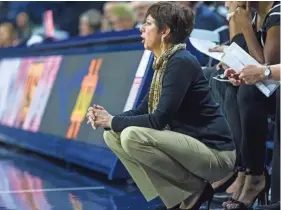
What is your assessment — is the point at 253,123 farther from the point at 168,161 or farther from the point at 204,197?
the point at 168,161

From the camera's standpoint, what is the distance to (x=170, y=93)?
3213mm

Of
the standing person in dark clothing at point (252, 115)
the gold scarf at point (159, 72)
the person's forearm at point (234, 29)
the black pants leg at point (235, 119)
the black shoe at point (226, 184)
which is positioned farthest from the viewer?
the black shoe at point (226, 184)

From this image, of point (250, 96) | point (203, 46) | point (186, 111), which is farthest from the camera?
point (203, 46)

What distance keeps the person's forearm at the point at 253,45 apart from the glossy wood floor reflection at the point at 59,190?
3.03ft

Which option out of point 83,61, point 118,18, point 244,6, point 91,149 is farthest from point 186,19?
point 118,18

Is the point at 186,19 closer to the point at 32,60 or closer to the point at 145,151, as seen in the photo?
the point at 145,151

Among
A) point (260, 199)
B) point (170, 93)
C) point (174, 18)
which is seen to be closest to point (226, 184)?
point (260, 199)

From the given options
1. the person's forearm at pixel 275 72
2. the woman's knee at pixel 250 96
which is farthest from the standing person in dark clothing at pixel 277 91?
the woman's knee at pixel 250 96

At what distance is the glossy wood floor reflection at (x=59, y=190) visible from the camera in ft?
12.4

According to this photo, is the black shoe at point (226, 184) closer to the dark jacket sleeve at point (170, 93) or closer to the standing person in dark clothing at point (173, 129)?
the standing person in dark clothing at point (173, 129)

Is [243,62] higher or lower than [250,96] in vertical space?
higher

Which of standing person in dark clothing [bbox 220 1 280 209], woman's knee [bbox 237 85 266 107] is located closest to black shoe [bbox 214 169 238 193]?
standing person in dark clothing [bbox 220 1 280 209]

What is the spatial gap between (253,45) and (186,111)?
2.08 ft

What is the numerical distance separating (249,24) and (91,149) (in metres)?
1.77
